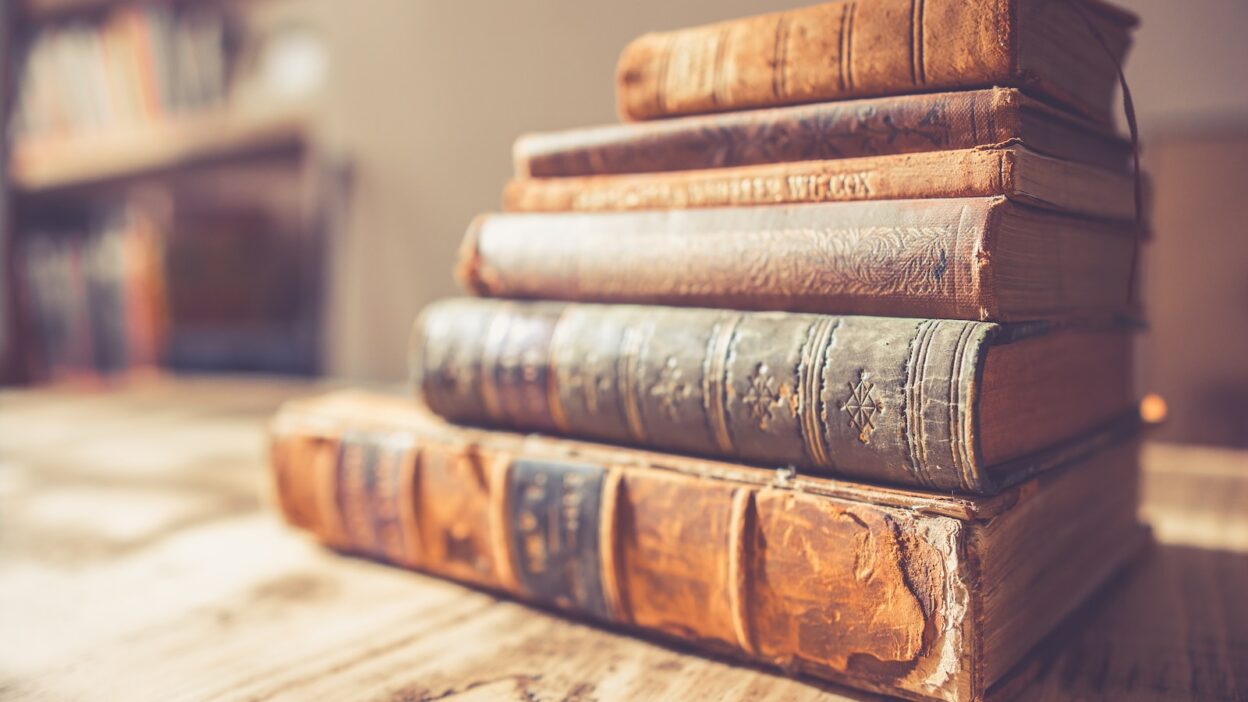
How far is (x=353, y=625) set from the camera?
0.72 metres

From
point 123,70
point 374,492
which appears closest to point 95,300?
point 123,70

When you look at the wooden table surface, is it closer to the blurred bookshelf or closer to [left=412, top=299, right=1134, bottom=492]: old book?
[left=412, top=299, right=1134, bottom=492]: old book

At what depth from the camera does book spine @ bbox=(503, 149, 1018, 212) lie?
54cm

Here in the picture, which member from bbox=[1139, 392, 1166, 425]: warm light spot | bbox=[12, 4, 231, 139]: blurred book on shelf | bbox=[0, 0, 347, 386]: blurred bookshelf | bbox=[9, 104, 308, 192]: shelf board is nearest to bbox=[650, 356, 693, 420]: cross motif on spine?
bbox=[1139, 392, 1166, 425]: warm light spot

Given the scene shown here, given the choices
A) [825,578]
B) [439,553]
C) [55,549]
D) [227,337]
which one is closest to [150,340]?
[227,337]

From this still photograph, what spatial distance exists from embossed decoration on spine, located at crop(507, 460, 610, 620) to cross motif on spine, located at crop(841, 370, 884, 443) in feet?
0.68

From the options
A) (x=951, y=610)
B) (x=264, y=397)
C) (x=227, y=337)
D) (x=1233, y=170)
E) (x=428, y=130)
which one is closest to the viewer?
(x=951, y=610)

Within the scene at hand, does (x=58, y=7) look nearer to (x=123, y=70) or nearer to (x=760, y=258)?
(x=123, y=70)

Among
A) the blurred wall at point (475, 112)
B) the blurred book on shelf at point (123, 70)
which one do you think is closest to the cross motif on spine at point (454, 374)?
the blurred wall at point (475, 112)

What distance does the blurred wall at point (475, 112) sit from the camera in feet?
3.91

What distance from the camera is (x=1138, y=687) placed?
57 cm

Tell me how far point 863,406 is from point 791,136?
206 mm

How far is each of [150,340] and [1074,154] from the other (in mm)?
2385

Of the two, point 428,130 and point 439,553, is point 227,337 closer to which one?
point 428,130
